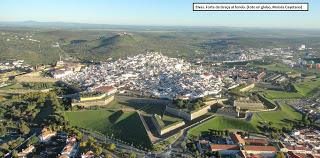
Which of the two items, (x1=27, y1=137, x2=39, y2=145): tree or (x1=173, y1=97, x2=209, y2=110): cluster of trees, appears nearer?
(x1=27, y1=137, x2=39, y2=145): tree

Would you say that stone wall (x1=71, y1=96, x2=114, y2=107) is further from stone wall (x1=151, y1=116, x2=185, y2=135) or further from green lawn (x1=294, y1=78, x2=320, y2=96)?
green lawn (x1=294, y1=78, x2=320, y2=96)

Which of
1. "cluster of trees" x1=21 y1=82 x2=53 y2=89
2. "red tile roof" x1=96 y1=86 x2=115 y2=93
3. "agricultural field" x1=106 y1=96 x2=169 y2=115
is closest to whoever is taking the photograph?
"agricultural field" x1=106 y1=96 x2=169 y2=115

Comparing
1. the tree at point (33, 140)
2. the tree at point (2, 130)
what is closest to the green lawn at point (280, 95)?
the tree at point (33, 140)

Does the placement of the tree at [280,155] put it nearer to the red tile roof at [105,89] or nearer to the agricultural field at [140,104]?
the agricultural field at [140,104]

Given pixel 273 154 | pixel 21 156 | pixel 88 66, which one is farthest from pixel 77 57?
pixel 273 154

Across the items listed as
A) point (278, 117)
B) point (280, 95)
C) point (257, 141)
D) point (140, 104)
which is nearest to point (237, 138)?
point (257, 141)

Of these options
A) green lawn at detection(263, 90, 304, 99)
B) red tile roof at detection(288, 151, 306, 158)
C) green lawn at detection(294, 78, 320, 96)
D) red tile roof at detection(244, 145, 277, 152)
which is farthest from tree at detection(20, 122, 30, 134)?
green lawn at detection(294, 78, 320, 96)

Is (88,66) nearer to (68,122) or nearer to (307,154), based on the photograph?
(68,122)
